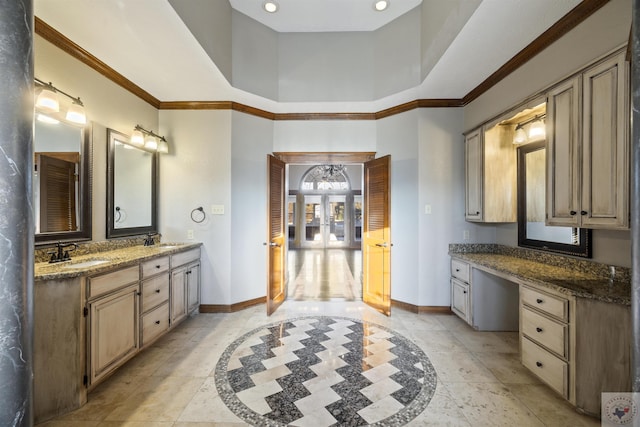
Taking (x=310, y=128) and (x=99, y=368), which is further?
(x=310, y=128)

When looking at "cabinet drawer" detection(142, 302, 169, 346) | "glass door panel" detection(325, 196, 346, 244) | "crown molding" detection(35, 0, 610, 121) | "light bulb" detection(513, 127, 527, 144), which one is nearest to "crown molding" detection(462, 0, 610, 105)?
"crown molding" detection(35, 0, 610, 121)

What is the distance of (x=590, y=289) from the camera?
1.72m

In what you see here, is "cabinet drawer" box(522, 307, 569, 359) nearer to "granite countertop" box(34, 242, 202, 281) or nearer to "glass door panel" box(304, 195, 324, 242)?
"granite countertop" box(34, 242, 202, 281)

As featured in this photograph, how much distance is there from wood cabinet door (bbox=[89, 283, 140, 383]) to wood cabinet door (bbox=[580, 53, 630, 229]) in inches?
137

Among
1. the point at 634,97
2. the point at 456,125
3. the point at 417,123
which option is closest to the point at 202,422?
the point at 634,97

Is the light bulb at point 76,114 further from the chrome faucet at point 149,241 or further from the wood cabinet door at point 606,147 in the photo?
the wood cabinet door at point 606,147

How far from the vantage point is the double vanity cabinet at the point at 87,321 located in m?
1.65

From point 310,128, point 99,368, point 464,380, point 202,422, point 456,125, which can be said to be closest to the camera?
point 202,422

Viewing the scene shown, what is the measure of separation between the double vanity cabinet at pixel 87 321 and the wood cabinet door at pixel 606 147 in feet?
11.3

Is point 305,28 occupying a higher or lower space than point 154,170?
higher

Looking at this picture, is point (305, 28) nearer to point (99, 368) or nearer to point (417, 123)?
point (417, 123)

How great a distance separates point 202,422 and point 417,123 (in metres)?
3.67

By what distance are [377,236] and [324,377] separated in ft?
6.45

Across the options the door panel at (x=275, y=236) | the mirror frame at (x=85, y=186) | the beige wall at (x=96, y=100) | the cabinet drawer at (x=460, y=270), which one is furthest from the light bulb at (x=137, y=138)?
the cabinet drawer at (x=460, y=270)
